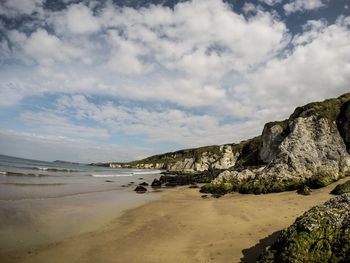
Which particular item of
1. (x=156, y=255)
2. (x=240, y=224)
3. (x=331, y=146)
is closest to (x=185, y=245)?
(x=156, y=255)

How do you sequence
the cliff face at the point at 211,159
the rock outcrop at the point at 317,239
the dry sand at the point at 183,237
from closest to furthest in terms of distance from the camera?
the rock outcrop at the point at 317,239
the dry sand at the point at 183,237
the cliff face at the point at 211,159

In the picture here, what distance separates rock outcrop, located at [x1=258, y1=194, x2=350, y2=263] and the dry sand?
2.10 meters

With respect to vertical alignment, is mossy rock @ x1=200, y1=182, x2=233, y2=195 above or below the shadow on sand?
above

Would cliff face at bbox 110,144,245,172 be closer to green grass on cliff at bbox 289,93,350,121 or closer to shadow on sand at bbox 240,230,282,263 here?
green grass on cliff at bbox 289,93,350,121

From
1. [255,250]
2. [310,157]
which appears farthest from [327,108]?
[255,250]

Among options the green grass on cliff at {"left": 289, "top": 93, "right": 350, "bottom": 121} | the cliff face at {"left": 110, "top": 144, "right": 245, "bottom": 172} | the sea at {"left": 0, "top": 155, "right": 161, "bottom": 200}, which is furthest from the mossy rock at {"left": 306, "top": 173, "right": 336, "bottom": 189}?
the cliff face at {"left": 110, "top": 144, "right": 245, "bottom": 172}

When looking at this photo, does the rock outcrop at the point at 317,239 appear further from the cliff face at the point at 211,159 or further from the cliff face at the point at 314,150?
the cliff face at the point at 211,159

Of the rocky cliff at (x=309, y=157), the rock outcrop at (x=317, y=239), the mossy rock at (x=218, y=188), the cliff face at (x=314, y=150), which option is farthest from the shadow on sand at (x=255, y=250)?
the mossy rock at (x=218, y=188)

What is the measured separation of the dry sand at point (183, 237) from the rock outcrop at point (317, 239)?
6.90ft

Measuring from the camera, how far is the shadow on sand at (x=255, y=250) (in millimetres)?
10352

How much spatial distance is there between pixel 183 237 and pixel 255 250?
3.86 m

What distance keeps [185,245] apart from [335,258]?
6.40 metres

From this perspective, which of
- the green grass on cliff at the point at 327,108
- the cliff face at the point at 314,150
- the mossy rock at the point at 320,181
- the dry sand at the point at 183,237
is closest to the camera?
the dry sand at the point at 183,237

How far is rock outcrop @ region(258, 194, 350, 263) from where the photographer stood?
784cm
